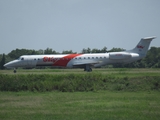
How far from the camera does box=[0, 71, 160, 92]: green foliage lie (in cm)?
2072

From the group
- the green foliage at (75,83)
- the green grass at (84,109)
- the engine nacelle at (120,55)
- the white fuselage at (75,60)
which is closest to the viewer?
the green grass at (84,109)

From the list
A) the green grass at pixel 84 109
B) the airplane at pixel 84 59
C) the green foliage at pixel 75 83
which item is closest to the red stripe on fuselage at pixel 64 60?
the airplane at pixel 84 59

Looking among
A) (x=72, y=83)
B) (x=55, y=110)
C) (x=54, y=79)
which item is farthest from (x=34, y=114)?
(x=54, y=79)

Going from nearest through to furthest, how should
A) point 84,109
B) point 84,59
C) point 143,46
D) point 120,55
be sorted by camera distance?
1. point 84,109
2. point 120,55
3. point 143,46
4. point 84,59

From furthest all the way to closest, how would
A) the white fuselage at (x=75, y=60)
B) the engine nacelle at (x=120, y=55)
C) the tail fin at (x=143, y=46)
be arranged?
1. the tail fin at (x=143, y=46)
2. the white fuselage at (x=75, y=60)
3. the engine nacelle at (x=120, y=55)

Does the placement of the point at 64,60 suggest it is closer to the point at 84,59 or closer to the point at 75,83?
the point at 84,59

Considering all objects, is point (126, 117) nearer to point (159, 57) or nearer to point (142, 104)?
point (142, 104)

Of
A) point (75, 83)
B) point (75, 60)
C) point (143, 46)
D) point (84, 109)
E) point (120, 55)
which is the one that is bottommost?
point (84, 109)

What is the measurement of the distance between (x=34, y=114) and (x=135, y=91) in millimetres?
10001

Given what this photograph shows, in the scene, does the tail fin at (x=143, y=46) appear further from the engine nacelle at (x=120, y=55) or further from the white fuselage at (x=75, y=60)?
the engine nacelle at (x=120, y=55)

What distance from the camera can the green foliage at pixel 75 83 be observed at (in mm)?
20719

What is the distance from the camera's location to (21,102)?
15117 millimetres

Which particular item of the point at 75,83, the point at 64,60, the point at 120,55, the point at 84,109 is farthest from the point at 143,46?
the point at 84,109

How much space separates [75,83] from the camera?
21109 mm
